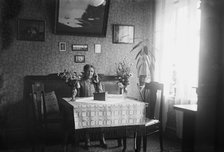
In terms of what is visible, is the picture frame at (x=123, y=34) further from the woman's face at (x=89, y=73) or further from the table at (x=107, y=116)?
the table at (x=107, y=116)

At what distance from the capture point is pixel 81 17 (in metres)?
5.70

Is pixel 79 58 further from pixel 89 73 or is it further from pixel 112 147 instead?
pixel 112 147

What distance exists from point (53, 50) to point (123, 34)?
1497 mm

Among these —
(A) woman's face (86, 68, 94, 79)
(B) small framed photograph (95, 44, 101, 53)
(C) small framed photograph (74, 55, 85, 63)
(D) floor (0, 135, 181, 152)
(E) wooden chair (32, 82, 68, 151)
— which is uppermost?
(B) small framed photograph (95, 44, 101, 53)

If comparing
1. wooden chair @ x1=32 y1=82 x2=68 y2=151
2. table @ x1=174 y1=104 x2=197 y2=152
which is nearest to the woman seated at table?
wooden chair @ x1=32 y1=82 x2=68 y2=151

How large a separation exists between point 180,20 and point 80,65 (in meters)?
2.12

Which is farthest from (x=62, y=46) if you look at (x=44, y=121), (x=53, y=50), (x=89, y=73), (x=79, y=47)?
(x=44, y=121)

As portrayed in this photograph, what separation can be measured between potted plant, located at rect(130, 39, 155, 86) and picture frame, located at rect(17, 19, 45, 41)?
1.88 m

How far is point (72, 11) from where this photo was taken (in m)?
5.61

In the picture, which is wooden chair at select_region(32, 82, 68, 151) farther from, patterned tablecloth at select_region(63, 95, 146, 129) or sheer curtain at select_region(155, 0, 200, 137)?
sheer curtain at select_region(155, 0, 200, 137)

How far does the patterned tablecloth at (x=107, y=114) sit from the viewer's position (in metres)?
3.61

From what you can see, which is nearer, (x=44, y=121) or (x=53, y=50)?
(x=44, y=121)

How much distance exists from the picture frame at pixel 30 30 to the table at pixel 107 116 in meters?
2.05

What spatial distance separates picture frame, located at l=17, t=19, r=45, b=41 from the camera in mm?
5406
